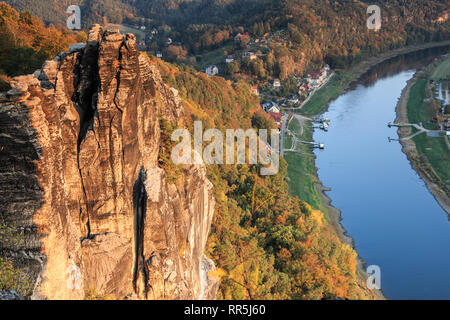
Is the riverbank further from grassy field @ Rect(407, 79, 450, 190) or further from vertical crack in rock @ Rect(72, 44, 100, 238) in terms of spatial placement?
vertical crack in rock @ Rect(72, 44, 100, 238)

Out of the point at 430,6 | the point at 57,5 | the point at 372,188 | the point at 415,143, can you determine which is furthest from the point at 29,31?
the point at 430,6

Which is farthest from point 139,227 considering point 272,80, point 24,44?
point 272,80

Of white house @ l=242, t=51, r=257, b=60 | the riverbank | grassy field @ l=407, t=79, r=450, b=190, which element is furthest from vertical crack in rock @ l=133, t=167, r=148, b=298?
white house @ l=242, t=51, r=257, b=60

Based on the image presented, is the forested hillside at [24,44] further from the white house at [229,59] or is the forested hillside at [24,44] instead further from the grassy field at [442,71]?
the grassy field at [442,71]

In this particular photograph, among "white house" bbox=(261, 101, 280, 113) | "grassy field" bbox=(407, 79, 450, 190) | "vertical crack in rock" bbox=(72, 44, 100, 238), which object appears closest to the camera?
"vertical crack in rock" bbox=(72, 44, 100, 238)

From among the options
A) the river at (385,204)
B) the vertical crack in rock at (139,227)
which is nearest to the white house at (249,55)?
the river at (385,204)

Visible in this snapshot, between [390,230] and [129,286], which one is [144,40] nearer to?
[390,230]

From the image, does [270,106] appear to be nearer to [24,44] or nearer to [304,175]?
[304,175]
